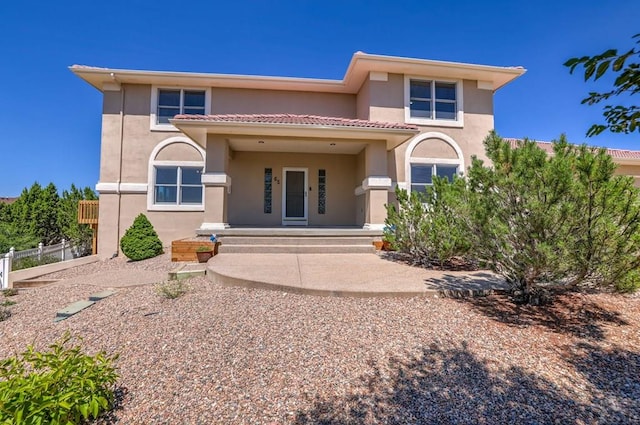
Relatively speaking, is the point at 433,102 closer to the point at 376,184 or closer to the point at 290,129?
the point at 376,184

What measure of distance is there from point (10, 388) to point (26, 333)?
2.96m

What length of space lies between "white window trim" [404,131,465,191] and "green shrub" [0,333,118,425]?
1000cm

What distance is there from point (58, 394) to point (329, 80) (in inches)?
453

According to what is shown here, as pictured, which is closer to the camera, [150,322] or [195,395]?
[195,395]

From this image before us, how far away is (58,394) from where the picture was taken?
2143mm

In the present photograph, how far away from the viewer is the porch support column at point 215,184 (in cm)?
892

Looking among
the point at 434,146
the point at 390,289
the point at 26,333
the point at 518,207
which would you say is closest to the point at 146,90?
the point at 26,333

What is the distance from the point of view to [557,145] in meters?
3.93

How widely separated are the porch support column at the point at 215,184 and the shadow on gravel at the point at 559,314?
684 cm

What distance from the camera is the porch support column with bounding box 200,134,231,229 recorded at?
892 cm

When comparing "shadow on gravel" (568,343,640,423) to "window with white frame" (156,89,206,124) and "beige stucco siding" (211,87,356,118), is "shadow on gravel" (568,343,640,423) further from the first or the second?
"window with white frame" (156,89,206,124)

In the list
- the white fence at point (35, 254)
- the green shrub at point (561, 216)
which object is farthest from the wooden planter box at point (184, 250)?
the green shrub at point (561, 216)

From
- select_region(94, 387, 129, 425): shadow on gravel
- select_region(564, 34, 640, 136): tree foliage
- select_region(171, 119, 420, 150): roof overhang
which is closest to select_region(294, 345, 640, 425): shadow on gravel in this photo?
select_region(94, 387, 129, 425): shadow on gravel

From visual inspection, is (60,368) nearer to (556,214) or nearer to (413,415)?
(413,415)
